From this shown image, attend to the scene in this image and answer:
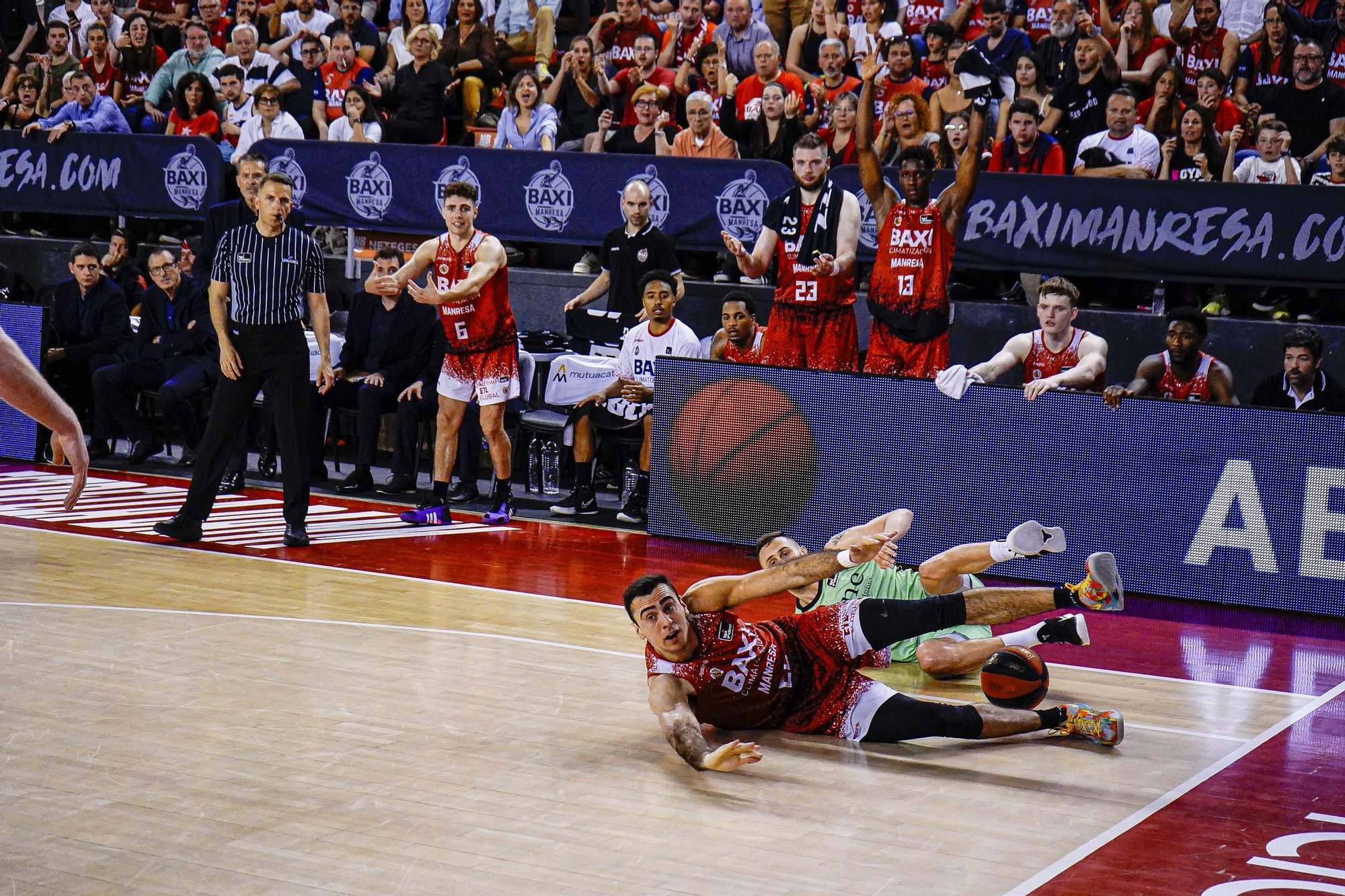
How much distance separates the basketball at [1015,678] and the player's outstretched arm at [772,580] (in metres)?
0.87

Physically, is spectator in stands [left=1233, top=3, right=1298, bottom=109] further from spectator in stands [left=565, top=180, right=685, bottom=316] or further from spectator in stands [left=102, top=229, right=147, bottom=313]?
spectator in stands [left=102, top=229, right=147, bottom=313]

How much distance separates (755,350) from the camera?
11.4 metres

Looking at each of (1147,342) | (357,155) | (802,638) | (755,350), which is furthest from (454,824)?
(357,155)

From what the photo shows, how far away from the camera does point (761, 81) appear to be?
1378cm

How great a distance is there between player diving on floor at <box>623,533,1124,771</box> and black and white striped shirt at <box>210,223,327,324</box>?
Answer: 189 inches

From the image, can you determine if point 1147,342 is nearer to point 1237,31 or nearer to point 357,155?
point 1237,31

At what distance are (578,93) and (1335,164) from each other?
22.3 feet

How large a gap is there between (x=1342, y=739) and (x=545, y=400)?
22.4 feet

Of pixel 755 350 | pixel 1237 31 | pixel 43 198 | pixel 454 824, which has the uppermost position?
pixel 1237 31

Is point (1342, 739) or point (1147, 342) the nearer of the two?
point (1342, 739)

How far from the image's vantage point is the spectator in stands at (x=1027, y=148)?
39.5ft

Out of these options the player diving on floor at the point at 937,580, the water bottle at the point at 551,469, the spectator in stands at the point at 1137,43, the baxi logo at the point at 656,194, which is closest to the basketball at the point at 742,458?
the water bottle at the point at 551,469

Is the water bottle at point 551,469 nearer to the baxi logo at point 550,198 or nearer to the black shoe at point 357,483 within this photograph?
the black shoe at point 357,483

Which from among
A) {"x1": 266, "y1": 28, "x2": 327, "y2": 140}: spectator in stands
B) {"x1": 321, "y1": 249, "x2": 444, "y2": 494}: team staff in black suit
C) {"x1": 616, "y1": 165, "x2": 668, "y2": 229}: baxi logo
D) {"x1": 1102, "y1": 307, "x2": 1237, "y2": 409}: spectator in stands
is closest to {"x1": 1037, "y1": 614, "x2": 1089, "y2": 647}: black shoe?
{"x1": 1102, "y1": 307, "x2": 1237, "y2": 409}: spectator in stands
